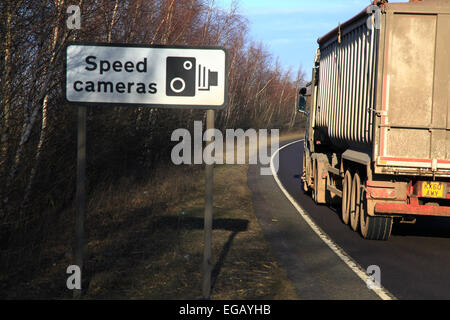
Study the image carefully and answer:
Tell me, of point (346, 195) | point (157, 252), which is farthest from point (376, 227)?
point (157, 252)

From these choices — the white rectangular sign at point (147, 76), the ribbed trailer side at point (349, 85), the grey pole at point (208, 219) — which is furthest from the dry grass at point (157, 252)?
the ribbed trailer side at point (349, 85)

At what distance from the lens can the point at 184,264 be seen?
7215 millimetres

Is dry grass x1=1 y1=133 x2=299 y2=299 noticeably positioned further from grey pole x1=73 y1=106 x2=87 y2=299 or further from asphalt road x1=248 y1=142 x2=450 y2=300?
grey pole x1=73 y1=106 x2=87 y2=299

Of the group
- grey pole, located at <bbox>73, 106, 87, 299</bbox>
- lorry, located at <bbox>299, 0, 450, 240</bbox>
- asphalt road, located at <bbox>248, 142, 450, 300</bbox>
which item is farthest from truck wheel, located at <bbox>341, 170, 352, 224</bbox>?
grey pole, located at <bbox>73, 106, 87, 299</bbox>

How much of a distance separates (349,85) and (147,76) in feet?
20.6

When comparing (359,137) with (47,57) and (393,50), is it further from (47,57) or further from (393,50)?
(47,57)

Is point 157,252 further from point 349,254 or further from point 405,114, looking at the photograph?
point 405,114

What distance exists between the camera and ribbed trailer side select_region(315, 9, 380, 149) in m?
9.34

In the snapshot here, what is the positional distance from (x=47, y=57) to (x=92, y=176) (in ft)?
14.4

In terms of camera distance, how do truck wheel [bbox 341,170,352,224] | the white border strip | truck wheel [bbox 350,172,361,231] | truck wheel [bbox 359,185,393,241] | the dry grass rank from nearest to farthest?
the dry grass
the white border strip
truck wheel [bbox 359,185,393,241]
truck wheel [bbox 350,172,361,231]
truck wheel [bbox 341,170,352,224]

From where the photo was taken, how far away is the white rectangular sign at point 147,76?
556cm

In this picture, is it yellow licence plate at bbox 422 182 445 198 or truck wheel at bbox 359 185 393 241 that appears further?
truck wheel at bbox 359 185 393 241

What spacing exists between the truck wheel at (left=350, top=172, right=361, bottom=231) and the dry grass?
1770 millimetres

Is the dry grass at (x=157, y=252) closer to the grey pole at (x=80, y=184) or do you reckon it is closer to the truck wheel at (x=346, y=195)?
the grey pole at (x=80, y=184)
